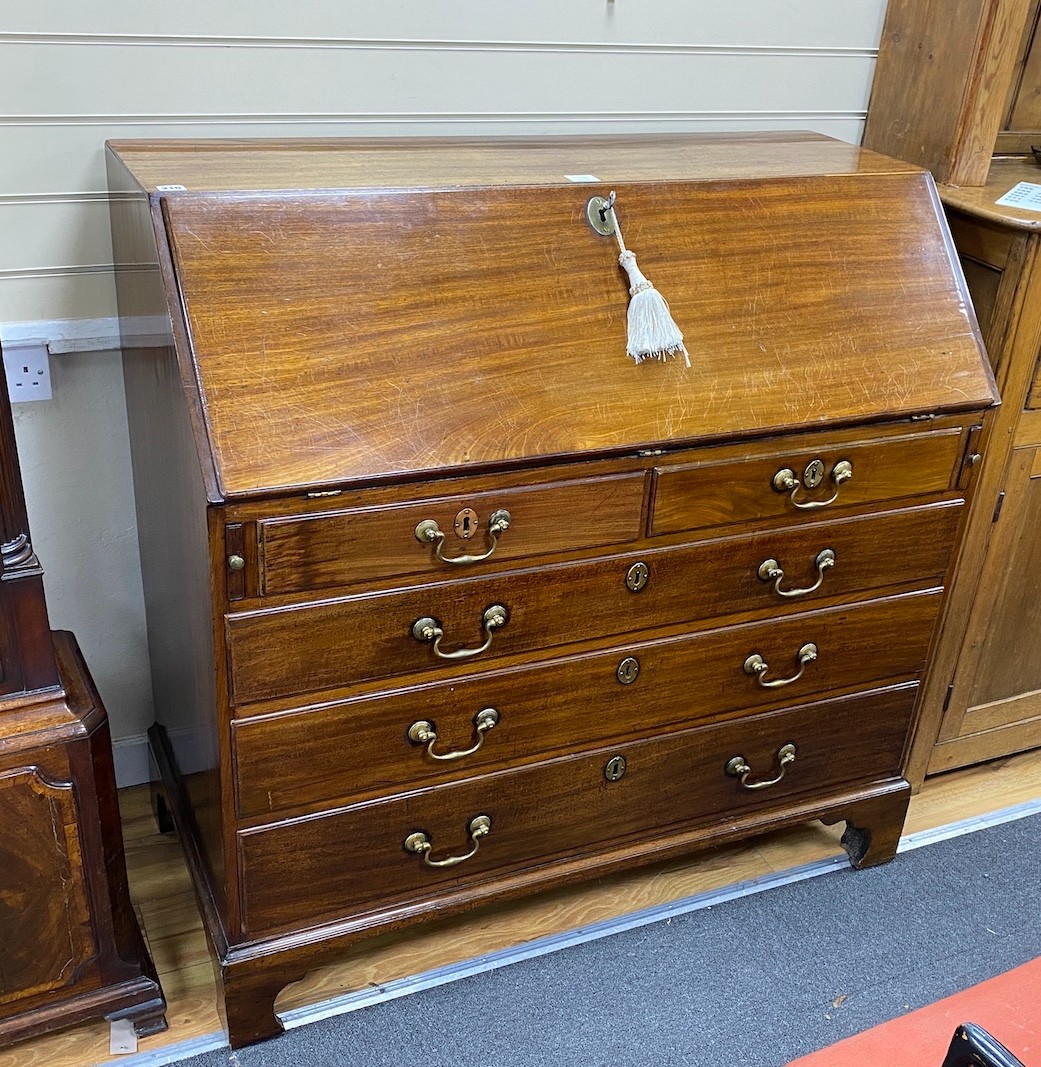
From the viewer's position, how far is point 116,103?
5.54ft

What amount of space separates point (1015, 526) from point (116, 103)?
1638 mm

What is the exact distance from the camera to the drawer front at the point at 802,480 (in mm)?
1569

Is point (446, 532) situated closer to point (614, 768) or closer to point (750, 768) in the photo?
point (614, 768)

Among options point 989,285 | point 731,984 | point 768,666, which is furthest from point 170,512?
point 989,285

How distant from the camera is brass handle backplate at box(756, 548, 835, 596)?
1696 millimetres

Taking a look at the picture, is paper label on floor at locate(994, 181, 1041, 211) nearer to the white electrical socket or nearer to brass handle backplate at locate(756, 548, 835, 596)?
brass handle backplate at locate(756, 548, 835, 596)

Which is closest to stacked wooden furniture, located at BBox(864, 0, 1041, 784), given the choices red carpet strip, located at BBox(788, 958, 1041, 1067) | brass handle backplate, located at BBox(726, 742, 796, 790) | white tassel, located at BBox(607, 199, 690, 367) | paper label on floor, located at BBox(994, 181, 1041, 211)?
paper label on floor, located at BBox(994, 181, 1041, 211)

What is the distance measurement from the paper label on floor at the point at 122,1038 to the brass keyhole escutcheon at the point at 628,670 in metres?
0.89

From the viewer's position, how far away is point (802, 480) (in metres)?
1.65

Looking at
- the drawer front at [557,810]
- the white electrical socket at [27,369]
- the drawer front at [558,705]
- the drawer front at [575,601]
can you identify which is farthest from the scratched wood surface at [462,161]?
the drawer front at [557,810]

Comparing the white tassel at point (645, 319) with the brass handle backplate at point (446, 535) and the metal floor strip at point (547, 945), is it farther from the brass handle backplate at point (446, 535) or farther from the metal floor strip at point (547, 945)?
the metal floor strip at point (547, 945)

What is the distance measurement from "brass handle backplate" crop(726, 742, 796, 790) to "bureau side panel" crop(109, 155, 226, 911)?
814 millimetres

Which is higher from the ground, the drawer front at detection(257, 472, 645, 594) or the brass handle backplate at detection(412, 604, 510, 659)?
the drawer front at detection(257, 472, 645, 594)

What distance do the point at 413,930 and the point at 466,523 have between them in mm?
822
